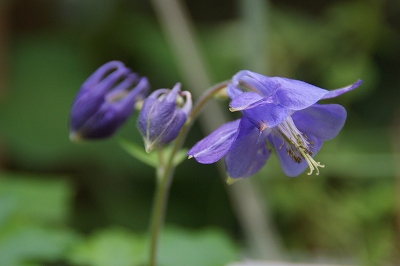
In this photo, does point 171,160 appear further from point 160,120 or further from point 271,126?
point 271,126

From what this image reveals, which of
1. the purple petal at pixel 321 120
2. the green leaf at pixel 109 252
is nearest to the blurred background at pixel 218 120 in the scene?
the green leaf at pixel 109 252

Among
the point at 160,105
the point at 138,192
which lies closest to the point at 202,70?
the point at 138,192

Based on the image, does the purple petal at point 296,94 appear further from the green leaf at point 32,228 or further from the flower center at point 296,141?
the green leaf at point 32,228

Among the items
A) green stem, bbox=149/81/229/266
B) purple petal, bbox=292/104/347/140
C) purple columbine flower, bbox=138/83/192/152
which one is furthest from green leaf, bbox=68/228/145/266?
purple petal, bbox=292/104/347/140

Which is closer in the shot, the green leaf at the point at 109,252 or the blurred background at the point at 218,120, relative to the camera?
the green leaf at the point at 109,252

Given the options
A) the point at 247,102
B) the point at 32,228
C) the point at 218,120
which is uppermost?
the point at 247,102

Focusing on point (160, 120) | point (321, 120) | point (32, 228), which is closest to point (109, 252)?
point (32, 228)
